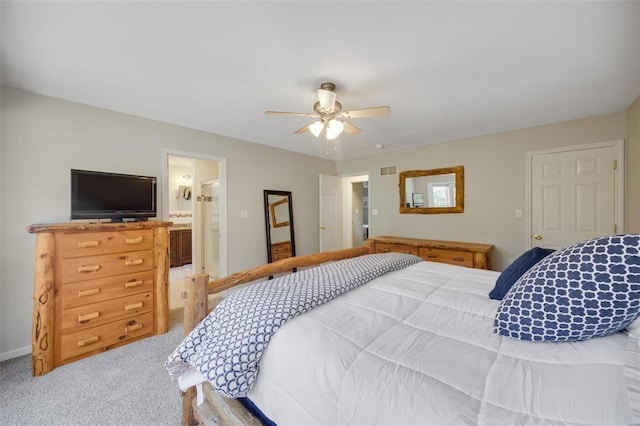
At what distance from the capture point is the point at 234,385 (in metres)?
0.98

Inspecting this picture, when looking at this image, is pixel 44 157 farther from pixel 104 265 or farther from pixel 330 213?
pixel 330 213

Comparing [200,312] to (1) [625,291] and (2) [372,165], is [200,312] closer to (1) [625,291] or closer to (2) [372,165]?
(1) [625,291]

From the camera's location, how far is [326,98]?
2.05m

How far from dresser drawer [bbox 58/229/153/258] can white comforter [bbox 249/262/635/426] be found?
2.12 metres

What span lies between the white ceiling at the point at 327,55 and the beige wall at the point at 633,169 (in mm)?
198

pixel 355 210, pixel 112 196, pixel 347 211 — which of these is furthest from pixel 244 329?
pixel 355 210

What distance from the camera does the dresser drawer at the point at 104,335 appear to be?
6.95 feet

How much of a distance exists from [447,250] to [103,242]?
4067mm

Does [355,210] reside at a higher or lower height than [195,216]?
higher

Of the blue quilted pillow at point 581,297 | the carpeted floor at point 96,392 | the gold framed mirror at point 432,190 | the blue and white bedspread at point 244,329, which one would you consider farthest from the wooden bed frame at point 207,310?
the gold framed mirror at point 432,190

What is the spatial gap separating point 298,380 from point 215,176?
14.4 feet

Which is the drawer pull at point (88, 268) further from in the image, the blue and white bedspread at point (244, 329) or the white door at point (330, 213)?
the white door at point (330, 213)

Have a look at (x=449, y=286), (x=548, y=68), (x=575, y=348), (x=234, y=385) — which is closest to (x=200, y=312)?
(x=234, y=385)

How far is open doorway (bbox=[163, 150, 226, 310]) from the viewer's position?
3676 millimetres
